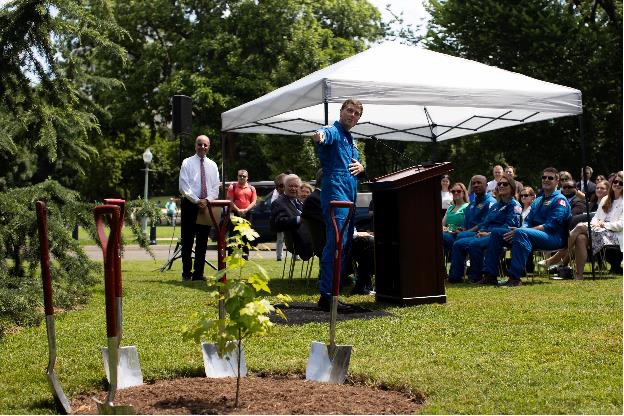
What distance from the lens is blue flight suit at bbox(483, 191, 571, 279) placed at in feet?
37.7

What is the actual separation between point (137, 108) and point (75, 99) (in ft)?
110

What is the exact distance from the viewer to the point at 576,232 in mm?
12383

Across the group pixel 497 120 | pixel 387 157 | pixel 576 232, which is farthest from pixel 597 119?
pixel 576 232

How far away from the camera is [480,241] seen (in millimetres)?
11977

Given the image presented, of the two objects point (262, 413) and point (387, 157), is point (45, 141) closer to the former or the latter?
point (262, 413)

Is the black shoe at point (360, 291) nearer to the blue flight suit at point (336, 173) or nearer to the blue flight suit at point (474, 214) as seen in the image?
the blue flight suit at point (336, 173)

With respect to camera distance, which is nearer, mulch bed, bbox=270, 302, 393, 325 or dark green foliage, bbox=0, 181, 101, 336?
dark green foliage, bbox=0, 181, 101, 336

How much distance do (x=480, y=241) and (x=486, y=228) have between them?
9.5 inches

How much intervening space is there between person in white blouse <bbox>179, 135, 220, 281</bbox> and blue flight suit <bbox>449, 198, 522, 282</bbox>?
10.8 feet

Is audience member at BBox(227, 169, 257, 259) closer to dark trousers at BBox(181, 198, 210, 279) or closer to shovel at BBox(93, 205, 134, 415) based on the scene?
dark trousers at BBox(181, 198, 210, 279)

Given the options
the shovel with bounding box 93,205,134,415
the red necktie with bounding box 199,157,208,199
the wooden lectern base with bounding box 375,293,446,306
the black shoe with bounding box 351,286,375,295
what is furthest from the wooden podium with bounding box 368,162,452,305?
the shovel with bounding box 93,205,134,415

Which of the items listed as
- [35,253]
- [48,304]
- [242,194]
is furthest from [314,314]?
[242,194]

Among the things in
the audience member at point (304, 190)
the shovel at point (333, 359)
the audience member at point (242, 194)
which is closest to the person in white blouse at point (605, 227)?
the audience member at point (304, 190)

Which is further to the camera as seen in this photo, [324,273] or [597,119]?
[597,119]
